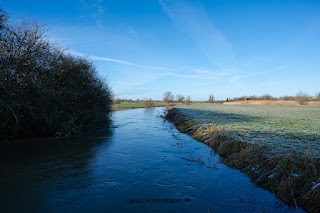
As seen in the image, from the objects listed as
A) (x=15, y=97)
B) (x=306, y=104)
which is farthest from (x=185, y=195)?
(x=306, y=104)

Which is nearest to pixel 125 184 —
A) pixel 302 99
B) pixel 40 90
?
pixel 40 90

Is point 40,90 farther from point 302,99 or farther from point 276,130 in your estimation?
point 302,99

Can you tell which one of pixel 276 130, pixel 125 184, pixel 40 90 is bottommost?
pixel 125 184

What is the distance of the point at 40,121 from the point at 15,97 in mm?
2885

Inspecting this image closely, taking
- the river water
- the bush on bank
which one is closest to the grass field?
the river water

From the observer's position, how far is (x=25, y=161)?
7801 mm

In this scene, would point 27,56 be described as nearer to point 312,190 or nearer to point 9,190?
point 9,190

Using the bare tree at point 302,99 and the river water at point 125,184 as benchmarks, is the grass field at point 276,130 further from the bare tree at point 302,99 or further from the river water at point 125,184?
the bare tree at point 302,99

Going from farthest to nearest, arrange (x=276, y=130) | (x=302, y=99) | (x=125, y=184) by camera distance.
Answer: (x=302, y=99) → (x=276, y=130) → (x=125, y=184)

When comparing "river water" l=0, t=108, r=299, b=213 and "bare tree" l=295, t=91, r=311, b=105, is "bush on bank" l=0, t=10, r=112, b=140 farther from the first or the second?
"bare tree" l=295, t=91, r=311, b=105

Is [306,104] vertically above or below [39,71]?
below

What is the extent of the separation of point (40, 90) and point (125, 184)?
10452mm

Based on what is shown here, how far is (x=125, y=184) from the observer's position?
5.64 metres

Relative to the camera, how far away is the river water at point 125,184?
4.45 meters
